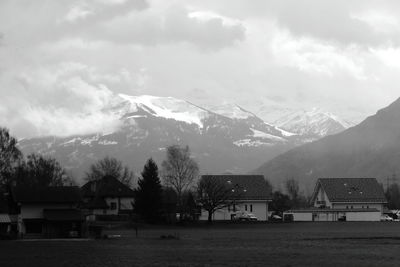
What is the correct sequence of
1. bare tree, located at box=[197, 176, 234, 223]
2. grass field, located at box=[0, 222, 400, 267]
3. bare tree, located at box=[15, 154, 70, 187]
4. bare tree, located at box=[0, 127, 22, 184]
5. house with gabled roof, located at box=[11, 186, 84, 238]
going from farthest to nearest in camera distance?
bare tree, located at box=[15, 154, 70, 187], bare tree, located at box=[197, 176, 234, 223], bare tree, located at box=[0, 127, 22, 184], house with gabled roof, located at box=[11, 186, 84, 238], grass field, located at box=[0, 222, 400, 267]

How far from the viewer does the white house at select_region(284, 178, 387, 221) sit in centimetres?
14912

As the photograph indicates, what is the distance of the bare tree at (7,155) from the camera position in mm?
126438

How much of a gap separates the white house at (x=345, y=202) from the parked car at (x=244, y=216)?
7.37 metres

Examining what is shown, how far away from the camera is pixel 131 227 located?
110 metres

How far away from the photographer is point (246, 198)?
15212 cm

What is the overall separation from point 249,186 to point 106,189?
28.5 m

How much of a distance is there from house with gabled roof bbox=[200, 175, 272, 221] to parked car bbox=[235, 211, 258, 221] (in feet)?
4.10

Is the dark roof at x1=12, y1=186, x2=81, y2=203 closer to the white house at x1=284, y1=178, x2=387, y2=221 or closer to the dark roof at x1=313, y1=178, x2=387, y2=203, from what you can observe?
the white house at x1=284, y1=178, x2=387, y2=221

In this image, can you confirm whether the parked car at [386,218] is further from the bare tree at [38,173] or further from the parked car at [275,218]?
the bare tree at [38,173]

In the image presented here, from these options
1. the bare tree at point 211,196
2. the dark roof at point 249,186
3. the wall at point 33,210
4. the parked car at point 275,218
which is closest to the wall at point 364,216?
the parked car at point 275,218

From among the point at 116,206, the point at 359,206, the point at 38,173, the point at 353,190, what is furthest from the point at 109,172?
the point at 359,206

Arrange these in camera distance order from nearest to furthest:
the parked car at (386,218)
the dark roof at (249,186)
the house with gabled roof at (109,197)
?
the house with gabled roof at (109,197), the parked car at (386,218), the dark roof at (249,186)

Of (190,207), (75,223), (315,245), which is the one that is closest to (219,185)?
(190,207)

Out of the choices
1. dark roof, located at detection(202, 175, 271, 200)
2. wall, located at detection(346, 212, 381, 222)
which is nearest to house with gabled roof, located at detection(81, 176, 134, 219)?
dark roof, located at detection(202, 175, 271, 200)
